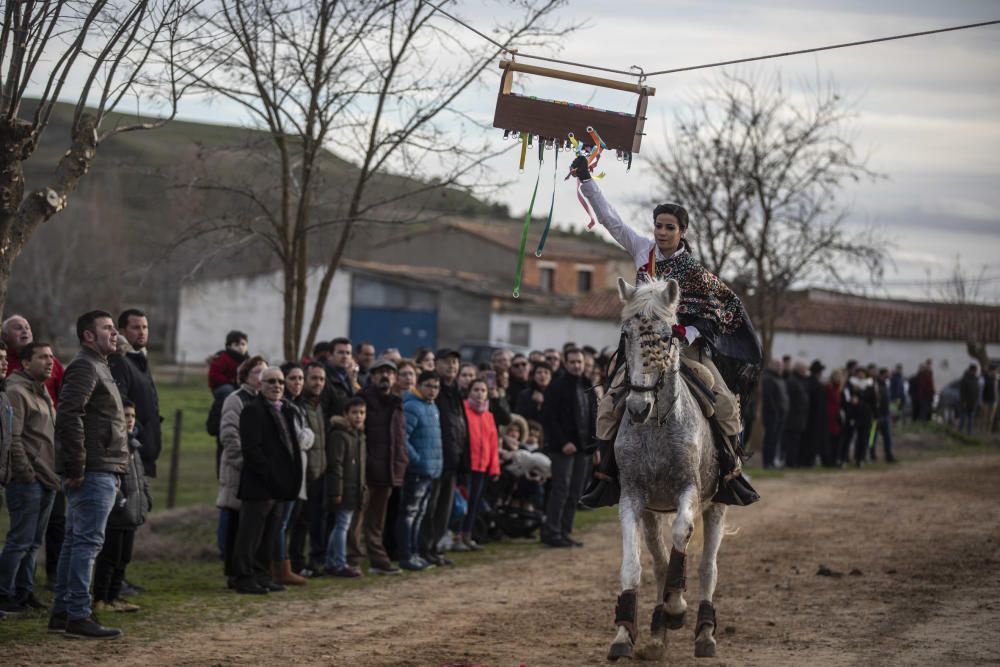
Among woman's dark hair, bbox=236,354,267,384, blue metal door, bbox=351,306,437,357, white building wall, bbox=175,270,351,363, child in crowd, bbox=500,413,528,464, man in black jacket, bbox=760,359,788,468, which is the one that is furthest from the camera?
white building wall, bbox=175,270,351,363

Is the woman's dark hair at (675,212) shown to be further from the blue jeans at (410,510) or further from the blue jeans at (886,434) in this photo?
the blue jeans at (886,434)

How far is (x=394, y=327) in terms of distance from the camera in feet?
179

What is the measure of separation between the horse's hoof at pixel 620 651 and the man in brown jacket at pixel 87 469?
12.4ft

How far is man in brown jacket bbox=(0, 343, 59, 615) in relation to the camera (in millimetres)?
9594

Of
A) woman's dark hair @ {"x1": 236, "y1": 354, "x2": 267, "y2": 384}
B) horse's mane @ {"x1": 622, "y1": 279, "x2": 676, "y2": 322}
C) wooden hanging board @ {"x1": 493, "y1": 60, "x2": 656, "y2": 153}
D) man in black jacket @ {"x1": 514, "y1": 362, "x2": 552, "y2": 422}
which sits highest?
wooden hanging board @ {"x1": 493, "y1": 60, "x2": 656, "y2": 153}

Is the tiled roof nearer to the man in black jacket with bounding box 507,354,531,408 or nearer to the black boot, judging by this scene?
the man in black jacket with bounding box 507,354,531,408

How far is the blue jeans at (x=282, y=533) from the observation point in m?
11.9

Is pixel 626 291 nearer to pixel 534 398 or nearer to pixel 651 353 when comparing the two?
pixel 651 353

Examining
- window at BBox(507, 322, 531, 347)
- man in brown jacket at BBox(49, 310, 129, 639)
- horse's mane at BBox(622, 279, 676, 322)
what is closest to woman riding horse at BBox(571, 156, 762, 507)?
horse's mane at BBox(622, 279, 676, 322)

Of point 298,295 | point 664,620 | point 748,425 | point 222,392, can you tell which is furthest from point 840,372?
point 664,620

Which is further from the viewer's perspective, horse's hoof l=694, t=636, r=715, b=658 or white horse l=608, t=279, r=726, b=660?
horse's hoof l=694, t=636, r=715, b=658

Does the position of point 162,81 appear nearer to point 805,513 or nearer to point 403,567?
point 403,567

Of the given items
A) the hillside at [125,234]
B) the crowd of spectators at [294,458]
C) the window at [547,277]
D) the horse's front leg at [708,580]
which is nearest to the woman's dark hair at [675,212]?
the crowd of spectators at [294,458]

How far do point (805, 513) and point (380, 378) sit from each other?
822cm
